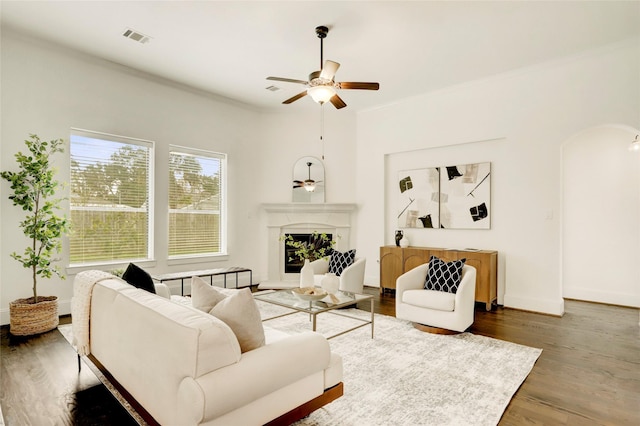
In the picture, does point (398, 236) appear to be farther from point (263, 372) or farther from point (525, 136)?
point (263, 372)

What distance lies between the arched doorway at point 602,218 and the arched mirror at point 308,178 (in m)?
3.92

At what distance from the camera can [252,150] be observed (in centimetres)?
681

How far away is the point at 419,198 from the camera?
609 centimetres

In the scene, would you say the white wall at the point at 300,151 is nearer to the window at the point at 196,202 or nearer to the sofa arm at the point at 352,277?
the window at the point at 196,202

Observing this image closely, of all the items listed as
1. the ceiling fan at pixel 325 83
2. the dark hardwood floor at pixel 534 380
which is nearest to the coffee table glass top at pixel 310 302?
the dark hardwood floor at pixel 534 380

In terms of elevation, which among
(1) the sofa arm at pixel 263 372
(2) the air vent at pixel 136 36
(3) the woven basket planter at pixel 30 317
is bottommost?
(3) the woven basket planter at pixel 30 317

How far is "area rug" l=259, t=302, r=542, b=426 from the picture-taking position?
2.29 metres

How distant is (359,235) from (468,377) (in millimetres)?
4079

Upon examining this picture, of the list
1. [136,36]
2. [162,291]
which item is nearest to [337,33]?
[136,36]

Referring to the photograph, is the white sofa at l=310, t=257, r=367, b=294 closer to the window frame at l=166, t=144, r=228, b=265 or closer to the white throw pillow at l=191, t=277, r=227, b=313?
the window frame at l=166, t=144, r=228, b=265

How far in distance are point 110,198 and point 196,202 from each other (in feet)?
4.40

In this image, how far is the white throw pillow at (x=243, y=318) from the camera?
1.91 meters

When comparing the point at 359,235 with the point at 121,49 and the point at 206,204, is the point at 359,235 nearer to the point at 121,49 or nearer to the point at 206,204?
the point at 206,204

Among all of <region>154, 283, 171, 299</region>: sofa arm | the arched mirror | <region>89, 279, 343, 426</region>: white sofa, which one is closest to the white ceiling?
the arched mirror
